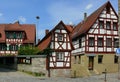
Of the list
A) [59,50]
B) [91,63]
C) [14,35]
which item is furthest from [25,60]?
[14,35]

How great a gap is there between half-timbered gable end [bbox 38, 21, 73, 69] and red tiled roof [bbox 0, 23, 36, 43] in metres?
18.6

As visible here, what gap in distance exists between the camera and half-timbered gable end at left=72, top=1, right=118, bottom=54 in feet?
163

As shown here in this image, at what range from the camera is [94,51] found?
49.8 meters

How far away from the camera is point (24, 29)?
66.4m

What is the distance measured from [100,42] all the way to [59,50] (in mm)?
8232

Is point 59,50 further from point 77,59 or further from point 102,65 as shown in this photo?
point 77,59

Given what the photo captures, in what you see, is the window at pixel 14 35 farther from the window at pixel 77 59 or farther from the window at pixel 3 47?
the window at pixel 77 59

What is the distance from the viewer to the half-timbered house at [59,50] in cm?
4506

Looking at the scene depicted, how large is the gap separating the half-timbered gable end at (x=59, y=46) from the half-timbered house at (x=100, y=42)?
3.59m

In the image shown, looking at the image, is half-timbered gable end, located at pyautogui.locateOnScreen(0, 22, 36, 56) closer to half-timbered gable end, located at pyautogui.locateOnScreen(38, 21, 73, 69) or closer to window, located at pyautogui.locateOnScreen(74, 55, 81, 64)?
window, located at pyautogui.locateOnScreen(74, 55, 81, 64)

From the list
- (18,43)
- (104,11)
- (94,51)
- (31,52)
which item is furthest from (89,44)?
(18,43)

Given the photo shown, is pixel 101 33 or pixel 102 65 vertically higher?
pixel 101 33

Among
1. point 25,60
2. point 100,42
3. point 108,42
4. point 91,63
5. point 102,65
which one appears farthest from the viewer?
point 25,60

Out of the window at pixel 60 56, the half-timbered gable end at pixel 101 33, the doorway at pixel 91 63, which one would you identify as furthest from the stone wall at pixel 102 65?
the window at pixel 60 56
